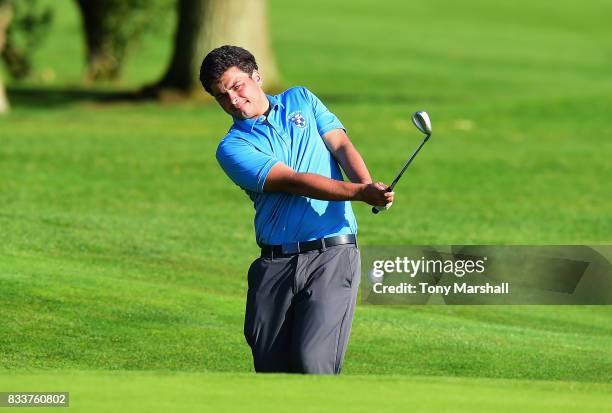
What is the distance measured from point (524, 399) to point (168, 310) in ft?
17.7

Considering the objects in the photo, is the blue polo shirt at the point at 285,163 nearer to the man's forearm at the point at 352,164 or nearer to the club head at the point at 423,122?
the man's forearm at the point at 352,164

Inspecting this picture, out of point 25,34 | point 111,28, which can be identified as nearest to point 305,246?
point 111,28

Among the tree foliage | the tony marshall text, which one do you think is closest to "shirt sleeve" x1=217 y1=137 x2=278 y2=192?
the tony marshall text

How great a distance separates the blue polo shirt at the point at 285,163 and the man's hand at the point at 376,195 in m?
0.37

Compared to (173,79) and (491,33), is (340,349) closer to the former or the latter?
(173,79)

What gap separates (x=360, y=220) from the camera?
16734mm

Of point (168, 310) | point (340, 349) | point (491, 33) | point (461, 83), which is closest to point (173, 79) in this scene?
point (461, 83)

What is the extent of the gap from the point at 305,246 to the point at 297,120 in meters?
0.59

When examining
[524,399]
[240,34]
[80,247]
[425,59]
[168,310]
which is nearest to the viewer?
[524,399]

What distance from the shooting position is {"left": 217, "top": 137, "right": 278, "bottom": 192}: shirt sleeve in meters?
6.71

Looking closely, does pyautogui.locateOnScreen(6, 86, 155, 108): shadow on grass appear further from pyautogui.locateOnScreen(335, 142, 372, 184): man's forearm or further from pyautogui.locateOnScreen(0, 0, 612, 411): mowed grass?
pyautogui.locateOnScreen(335, 142, 372, 184): man's forearm

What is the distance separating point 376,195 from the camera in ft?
21.5

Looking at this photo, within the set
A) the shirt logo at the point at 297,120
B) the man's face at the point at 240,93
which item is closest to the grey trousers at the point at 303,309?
the shirt logo at the point at 297,120

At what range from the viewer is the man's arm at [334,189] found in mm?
6535
